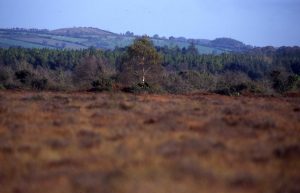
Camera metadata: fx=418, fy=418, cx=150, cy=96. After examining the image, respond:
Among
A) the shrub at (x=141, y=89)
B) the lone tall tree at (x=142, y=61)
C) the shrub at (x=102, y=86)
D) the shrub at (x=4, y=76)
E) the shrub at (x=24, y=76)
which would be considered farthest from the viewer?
the shrub at (x=4, y=76)

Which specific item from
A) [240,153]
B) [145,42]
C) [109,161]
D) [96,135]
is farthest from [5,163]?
[145,42]

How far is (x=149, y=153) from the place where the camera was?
11633 millimetres

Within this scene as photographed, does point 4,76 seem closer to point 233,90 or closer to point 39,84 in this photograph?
point 39,84

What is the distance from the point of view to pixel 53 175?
9.91m

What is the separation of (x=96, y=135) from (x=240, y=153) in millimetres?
5172

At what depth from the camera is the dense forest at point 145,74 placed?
4138 centimetres

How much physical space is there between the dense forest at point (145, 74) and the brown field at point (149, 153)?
18914 mm

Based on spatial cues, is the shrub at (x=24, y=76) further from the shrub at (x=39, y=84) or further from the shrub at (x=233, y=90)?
the shrub at (x=233, y=90)

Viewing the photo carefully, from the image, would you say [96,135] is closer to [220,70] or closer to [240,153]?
[240,153]

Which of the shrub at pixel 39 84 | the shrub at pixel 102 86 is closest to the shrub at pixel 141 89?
the shrub at pixel 102 86

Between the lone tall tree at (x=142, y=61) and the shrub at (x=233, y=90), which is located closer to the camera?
Result: the shrub at (x=233, y=90)

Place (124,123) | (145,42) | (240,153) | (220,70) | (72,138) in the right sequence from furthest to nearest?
(220,70)
(145,42)
(124,123)
(72,138)
(240,153)

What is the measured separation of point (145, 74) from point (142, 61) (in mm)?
1903

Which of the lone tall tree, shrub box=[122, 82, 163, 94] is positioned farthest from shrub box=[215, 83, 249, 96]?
the lone tall tree
